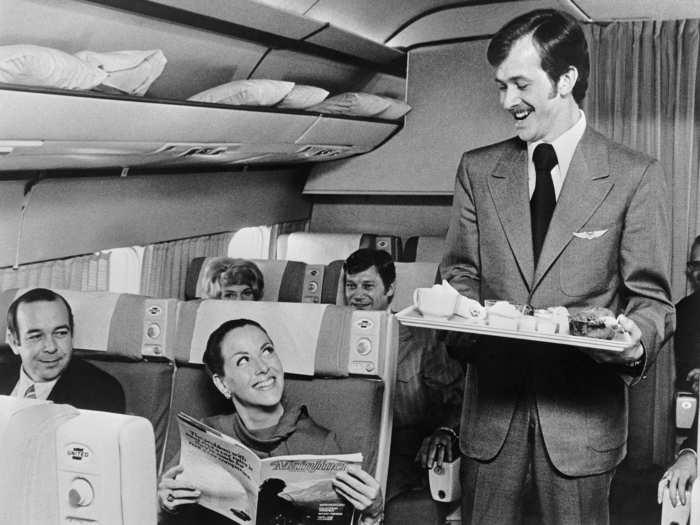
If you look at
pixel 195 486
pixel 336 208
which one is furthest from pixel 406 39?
pixel 195 486

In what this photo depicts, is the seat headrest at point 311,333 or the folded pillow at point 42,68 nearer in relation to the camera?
the folded pillow at point 42,68

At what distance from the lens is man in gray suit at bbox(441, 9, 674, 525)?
1880 millimetres

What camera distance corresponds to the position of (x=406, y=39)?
5457mm

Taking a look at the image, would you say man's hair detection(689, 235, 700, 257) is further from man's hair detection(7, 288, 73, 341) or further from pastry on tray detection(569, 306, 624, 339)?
man's hair detection(7, 288, 73, 341)

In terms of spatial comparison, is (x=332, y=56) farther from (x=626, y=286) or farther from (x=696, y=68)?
(x=626, y=286)

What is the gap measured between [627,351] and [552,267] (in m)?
0.29

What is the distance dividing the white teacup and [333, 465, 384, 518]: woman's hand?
766 mm

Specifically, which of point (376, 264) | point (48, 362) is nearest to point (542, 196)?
point (48, 362)

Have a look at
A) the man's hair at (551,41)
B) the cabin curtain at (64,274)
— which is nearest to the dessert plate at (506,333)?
the man's hair at (551,41)

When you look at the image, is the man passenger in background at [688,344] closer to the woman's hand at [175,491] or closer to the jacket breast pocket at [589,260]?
the jacket breast pocket at [589,260]

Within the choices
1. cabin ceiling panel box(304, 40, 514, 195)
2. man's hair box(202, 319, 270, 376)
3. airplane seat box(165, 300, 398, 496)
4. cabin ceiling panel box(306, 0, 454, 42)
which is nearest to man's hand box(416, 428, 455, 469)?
airplane seat box(165, 300, 398, 496)

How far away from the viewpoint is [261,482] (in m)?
2.25

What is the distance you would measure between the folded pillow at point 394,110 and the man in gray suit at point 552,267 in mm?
3282

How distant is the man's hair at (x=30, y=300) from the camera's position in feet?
9.10
